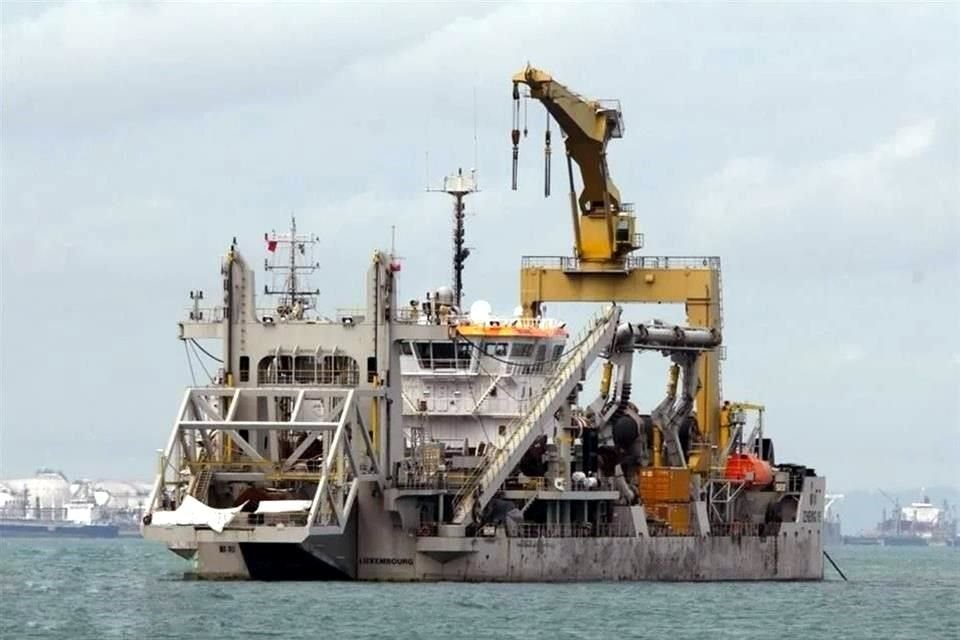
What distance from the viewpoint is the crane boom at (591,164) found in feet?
241

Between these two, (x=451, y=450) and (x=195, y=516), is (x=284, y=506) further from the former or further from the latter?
(x=451, y=450)

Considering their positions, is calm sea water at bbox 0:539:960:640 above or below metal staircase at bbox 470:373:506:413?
below

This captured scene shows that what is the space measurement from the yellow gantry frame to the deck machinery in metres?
0.26

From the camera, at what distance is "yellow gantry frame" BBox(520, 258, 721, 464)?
7825 centimetres

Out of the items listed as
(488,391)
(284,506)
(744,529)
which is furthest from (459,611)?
(744,529)

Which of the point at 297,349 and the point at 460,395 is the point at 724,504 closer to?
the point at 460,395

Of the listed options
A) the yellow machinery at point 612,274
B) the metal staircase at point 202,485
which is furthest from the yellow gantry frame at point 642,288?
the metal staircase at point 202,485

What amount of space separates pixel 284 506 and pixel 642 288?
66.8 feet

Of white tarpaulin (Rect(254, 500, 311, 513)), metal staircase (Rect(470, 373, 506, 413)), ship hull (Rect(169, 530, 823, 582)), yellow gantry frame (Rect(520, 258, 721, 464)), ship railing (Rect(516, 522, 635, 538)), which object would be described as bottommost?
ship hull (Rect(169, 530, 823, 582))

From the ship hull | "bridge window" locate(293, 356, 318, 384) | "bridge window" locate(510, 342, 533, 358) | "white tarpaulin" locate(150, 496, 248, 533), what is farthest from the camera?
"bridge window" locate(510, 342, 533, 358)

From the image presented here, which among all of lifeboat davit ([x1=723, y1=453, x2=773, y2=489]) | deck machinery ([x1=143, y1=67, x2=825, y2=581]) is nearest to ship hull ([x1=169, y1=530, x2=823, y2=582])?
deck machinery ([x1=143, y1=67, x2=825, y2=581])

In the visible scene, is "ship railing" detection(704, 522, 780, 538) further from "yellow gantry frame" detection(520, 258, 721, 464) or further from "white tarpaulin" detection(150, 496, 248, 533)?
"white tarpaulin" detection(150, 496, 248, 533)

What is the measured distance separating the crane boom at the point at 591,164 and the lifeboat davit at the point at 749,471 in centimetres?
645

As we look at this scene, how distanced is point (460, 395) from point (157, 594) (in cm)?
947
